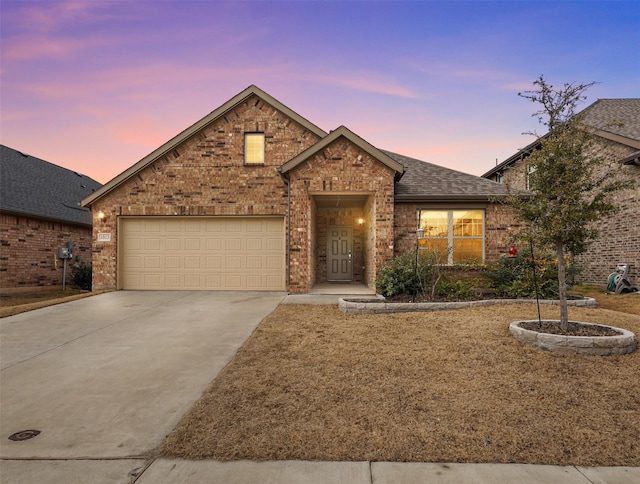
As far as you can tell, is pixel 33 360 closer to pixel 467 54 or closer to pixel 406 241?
pixel 406 241

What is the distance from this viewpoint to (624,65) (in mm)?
14352

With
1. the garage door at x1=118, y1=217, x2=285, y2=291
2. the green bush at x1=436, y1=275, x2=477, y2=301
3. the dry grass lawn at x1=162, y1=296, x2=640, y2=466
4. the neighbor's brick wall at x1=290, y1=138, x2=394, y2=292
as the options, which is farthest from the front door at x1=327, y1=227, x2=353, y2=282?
the dry grass lawn at x1=162, y1=296, x2=640, y2=466

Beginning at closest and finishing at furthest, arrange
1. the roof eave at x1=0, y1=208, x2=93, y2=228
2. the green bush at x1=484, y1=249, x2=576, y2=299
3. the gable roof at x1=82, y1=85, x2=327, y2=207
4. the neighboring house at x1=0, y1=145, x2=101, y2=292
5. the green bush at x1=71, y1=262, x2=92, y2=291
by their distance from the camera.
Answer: the green bush at x1=484, y1=249, x2=576, y2=299 < the gable roof at x1=82, y1=85, x2=327, y2=207 < the roof eave at x1=0, y1=208, x2=93, y2=228 < the neighboring house at x1=0, y1=145, x2=101, y2=292 < the green bush at x1=71, y1=262, x2=92, y2=291

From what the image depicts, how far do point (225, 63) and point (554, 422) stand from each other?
1414cm

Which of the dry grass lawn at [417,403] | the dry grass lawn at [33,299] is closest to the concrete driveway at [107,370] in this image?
the dry grass lawn at [417,403]

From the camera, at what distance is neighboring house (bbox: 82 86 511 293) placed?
1131cm

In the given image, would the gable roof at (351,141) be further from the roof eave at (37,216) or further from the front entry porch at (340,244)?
the roof eave at (37,216)

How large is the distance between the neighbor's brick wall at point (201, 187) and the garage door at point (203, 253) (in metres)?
0.38

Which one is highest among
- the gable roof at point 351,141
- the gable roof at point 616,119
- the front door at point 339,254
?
the gable roof at point 616,119

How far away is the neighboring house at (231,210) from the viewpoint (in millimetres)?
11312

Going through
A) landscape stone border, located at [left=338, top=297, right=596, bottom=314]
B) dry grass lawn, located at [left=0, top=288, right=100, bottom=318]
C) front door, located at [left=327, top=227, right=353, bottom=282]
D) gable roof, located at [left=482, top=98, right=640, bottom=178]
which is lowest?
dry grass lawn, located at [left=0, top=288, right=100, bottom=318]

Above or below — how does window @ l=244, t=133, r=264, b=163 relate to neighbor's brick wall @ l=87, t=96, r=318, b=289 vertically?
above

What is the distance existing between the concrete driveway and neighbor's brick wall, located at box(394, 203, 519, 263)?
17.1 feet

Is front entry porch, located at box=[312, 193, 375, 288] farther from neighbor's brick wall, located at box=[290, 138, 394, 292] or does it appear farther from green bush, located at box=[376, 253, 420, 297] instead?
green bush, located at box=[376, 253, 420, 297]
